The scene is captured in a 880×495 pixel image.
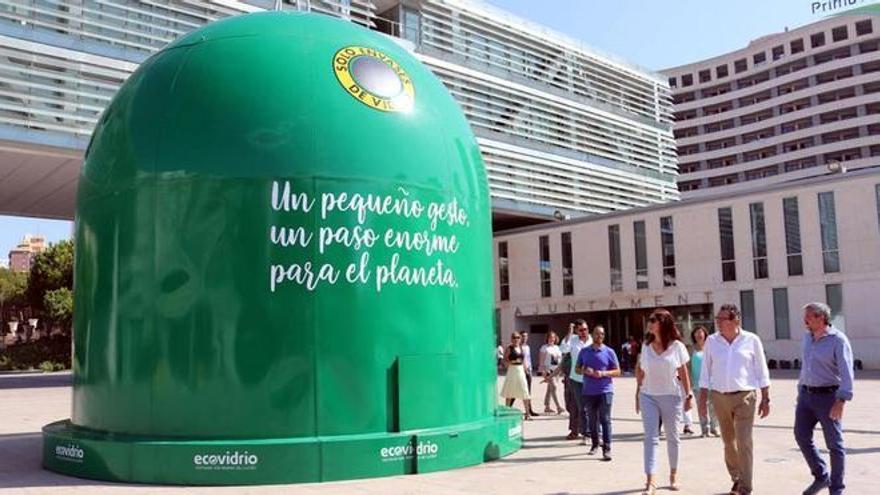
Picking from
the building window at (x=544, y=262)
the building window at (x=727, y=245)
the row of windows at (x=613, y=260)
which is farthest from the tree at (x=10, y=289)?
the building window at (x=727, y=245)

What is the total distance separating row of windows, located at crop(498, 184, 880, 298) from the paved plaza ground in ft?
64.9

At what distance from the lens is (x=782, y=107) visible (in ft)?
314

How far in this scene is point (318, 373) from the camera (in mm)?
8625

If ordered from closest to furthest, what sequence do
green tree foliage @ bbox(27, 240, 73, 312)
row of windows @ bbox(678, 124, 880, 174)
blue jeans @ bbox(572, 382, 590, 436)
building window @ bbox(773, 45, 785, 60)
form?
blue jeans @ bbox(572, 382, 590, 436) < green tree foliage @ bbox(27, 240, 73, 312) < row of windows @ bbox(678, 124, 880, 174) < building window @ bbox(773, 45, 785, 60)

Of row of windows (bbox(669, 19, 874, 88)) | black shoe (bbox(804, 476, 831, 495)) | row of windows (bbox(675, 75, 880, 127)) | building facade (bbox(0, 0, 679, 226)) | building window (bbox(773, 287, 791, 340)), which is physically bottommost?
black shoe (bbox(804, 476, 831, 495))

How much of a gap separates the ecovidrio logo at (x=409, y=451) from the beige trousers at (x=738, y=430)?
3.07 m

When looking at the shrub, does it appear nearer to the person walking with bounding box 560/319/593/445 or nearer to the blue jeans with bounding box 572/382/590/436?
the person walking with bounding box 560/319/593/445

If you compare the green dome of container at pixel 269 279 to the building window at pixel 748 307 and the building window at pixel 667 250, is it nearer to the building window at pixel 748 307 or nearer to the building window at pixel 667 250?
the building window at pixel 748 307

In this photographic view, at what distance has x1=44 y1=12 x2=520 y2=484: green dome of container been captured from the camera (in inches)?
335

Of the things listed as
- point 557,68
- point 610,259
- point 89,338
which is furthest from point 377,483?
point 557,68

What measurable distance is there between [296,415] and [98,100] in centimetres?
2204

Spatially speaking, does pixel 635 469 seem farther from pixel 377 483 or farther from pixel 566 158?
pixel 566 158

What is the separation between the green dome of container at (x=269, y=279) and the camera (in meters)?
8.51

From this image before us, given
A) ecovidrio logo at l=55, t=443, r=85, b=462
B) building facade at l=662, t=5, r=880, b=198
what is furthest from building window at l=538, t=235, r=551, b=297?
building facade at l=662, t=5, r=880, b=198
